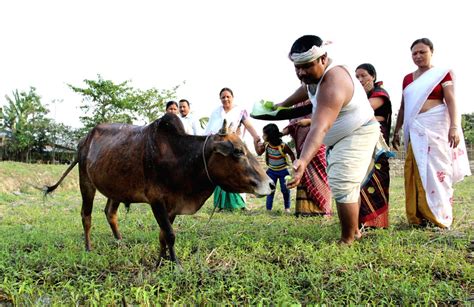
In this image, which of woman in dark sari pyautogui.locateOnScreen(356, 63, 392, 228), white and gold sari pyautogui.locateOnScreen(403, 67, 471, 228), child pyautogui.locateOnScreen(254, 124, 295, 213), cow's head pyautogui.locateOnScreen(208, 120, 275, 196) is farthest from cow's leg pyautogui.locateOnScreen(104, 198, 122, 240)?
white and gold sari pyautogui.locateOnScreen(403, 67, 471, 228)

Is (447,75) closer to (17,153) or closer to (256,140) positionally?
(256,140)

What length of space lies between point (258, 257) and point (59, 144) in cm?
2635

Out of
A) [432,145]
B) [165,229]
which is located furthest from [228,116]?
[165,229]

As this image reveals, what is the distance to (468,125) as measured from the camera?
108 feet

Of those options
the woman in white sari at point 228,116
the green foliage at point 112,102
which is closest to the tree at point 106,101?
the green foliage at point 112,102

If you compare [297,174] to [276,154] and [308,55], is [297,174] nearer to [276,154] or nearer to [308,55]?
[308,55]

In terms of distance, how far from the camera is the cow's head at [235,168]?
3.48 metres

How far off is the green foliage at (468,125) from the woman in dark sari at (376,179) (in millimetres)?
26327

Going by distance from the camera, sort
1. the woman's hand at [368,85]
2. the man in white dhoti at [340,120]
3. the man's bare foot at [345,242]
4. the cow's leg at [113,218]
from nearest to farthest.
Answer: the man in white dhoti at [340,120], the man's bare foot at [345,242], the cow's leg at [113,218], the woman's hand at [368,85]

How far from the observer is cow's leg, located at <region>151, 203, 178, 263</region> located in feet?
11.3

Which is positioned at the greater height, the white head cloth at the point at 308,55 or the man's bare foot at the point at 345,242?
the white head cloth at the point at 308,55

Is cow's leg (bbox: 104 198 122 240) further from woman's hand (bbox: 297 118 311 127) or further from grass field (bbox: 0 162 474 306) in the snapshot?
woman's hand (bbox: 297 118 311 127)

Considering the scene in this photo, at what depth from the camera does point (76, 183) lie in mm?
15086

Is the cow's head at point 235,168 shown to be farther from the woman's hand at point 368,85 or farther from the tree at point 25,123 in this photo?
the tree at point 25,123
